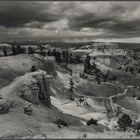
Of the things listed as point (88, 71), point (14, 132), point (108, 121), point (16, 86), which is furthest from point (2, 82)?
point (88, 71)

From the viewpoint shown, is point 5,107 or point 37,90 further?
point 37,90

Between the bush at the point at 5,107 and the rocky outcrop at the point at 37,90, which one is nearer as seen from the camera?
the bush at the point at 5,107

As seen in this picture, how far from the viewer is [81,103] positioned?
84.8 meters

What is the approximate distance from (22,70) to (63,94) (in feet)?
64.5

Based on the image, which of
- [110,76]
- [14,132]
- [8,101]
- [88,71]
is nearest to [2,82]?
[8,101]

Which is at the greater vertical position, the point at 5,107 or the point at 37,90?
the point at 5,107

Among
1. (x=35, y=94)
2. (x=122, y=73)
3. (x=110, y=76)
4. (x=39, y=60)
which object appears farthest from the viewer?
(x=122, y=73)

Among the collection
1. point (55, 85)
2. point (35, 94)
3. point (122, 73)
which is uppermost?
point (35, 94)

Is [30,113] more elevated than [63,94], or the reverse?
[30,113]

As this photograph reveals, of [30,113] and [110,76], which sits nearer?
[30,113]

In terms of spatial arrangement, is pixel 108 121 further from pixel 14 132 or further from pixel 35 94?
pixel 14 132

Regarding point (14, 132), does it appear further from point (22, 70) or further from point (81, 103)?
point (22, 70)

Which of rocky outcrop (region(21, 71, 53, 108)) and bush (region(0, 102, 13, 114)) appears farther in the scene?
rocky outcrop (region(21, 71, 53, 108))

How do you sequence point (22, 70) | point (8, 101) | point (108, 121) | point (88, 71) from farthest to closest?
point (88, 71) → point (22, 70) → point (108, 121) → point (8, 101)
